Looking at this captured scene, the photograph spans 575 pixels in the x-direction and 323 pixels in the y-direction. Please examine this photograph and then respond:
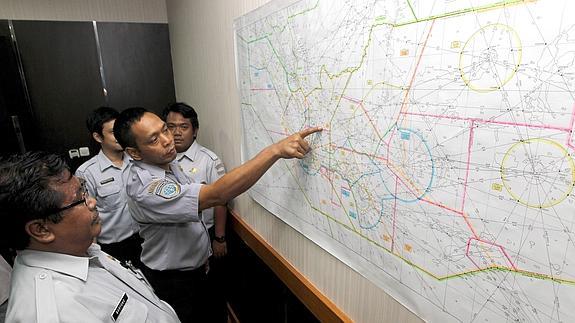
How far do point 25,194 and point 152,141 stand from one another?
1.75ft

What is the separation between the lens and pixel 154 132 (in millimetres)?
1260

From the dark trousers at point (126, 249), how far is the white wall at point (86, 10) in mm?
1803

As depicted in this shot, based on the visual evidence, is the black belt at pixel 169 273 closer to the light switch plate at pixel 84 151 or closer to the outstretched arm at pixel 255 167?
the outstretched arm at pixel 255 167

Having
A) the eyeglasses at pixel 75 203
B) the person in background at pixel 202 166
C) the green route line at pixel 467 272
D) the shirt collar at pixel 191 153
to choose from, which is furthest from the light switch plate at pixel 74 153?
the green route line at pixel 467 272

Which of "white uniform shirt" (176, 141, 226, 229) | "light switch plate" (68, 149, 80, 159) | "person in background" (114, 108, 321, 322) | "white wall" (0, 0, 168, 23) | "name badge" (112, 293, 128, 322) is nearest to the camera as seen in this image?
"name badge" (112, 293, 128, 322)

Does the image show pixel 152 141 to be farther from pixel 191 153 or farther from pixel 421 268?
pixel 421 268

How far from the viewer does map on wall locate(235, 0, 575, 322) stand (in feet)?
1.64

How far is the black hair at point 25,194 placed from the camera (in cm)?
76

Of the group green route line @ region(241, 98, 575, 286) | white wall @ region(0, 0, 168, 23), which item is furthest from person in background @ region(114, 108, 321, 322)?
white wall @ region(0, 0, 168, 23)

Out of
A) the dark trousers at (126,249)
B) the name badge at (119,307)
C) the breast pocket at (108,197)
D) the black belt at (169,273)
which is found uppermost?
the name badge at (119,307)

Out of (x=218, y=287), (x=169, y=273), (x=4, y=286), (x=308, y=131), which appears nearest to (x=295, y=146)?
(x=308, y=131)

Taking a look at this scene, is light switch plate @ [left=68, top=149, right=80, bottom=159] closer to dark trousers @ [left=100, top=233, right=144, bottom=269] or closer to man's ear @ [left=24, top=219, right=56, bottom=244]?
dark trousers @ [left=100, top=233, right=144, bottom=269]

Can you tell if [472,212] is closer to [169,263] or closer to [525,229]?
[525,229]

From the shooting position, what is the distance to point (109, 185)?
1.96m
